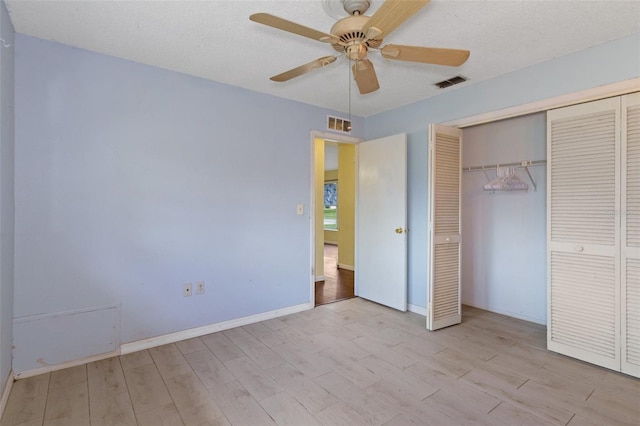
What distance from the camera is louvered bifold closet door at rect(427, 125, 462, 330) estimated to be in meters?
3.08

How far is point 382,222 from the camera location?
3.83m

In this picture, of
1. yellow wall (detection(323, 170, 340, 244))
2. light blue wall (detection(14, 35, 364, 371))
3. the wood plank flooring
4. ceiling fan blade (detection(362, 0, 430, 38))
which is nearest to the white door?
the wood plank flooring

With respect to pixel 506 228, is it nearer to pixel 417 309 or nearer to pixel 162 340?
pixel 417 309

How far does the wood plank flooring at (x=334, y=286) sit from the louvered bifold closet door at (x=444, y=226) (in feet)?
4.39

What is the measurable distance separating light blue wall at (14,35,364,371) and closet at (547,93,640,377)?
2380mm

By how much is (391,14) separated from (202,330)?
2907 millimetres

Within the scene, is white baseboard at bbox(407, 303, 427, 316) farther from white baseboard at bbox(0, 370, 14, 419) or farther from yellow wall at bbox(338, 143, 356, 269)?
white baseboard at bbox(0, 370, 14, 419)

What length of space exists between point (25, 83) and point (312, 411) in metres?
2.92

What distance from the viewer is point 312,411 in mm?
1885

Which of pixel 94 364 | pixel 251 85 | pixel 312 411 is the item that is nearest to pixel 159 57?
pixel 251 85

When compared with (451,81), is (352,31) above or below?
below

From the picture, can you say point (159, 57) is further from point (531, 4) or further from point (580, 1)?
point (580, 1)

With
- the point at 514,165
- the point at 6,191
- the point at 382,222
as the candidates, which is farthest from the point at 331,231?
the point at 6,191

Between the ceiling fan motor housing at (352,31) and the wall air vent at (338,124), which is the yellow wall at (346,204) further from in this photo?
the ceiling fan motor housing at (352,31)
